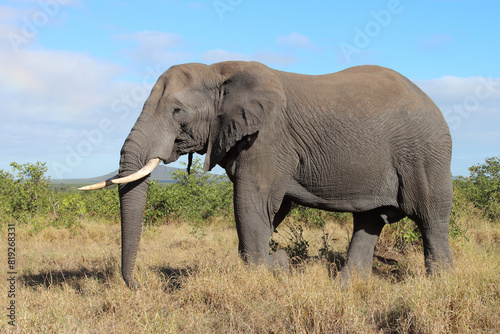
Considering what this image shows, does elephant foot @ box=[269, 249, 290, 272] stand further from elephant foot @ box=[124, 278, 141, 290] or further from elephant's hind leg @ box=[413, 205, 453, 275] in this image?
elephant's hind leg @ box=[413, 205, 453, 275]

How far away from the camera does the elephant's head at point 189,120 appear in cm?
493

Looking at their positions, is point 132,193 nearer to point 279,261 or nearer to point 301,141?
point 279,261

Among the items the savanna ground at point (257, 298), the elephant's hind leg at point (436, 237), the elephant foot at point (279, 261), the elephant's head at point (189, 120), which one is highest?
the elephant's head at point (189, 120)

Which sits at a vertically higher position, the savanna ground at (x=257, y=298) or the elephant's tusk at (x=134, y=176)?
the elephant's tusk at (x=134, y=176)

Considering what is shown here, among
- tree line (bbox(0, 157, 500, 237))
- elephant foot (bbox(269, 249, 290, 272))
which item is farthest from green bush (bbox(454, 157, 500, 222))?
elephant foot (bbox(269, 249, 290, 272))

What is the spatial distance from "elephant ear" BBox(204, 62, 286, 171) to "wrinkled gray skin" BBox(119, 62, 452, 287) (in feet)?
0.04

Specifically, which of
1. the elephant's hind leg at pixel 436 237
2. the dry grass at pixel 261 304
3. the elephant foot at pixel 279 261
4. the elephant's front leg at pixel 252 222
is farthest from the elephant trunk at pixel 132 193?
the elephant's hind leg at pixel 436 237

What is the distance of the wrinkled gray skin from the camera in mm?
5121

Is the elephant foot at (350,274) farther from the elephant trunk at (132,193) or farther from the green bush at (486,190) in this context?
the green bush at (486,190)

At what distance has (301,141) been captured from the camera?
17.6ft

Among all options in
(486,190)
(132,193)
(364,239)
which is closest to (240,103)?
(132,193)

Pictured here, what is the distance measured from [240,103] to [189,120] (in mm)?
642

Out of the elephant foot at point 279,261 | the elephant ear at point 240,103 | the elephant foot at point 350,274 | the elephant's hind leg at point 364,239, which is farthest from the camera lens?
the elephant's hind leg at point 364,239

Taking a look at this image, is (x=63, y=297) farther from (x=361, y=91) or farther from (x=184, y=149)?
(x=361, y=91)
